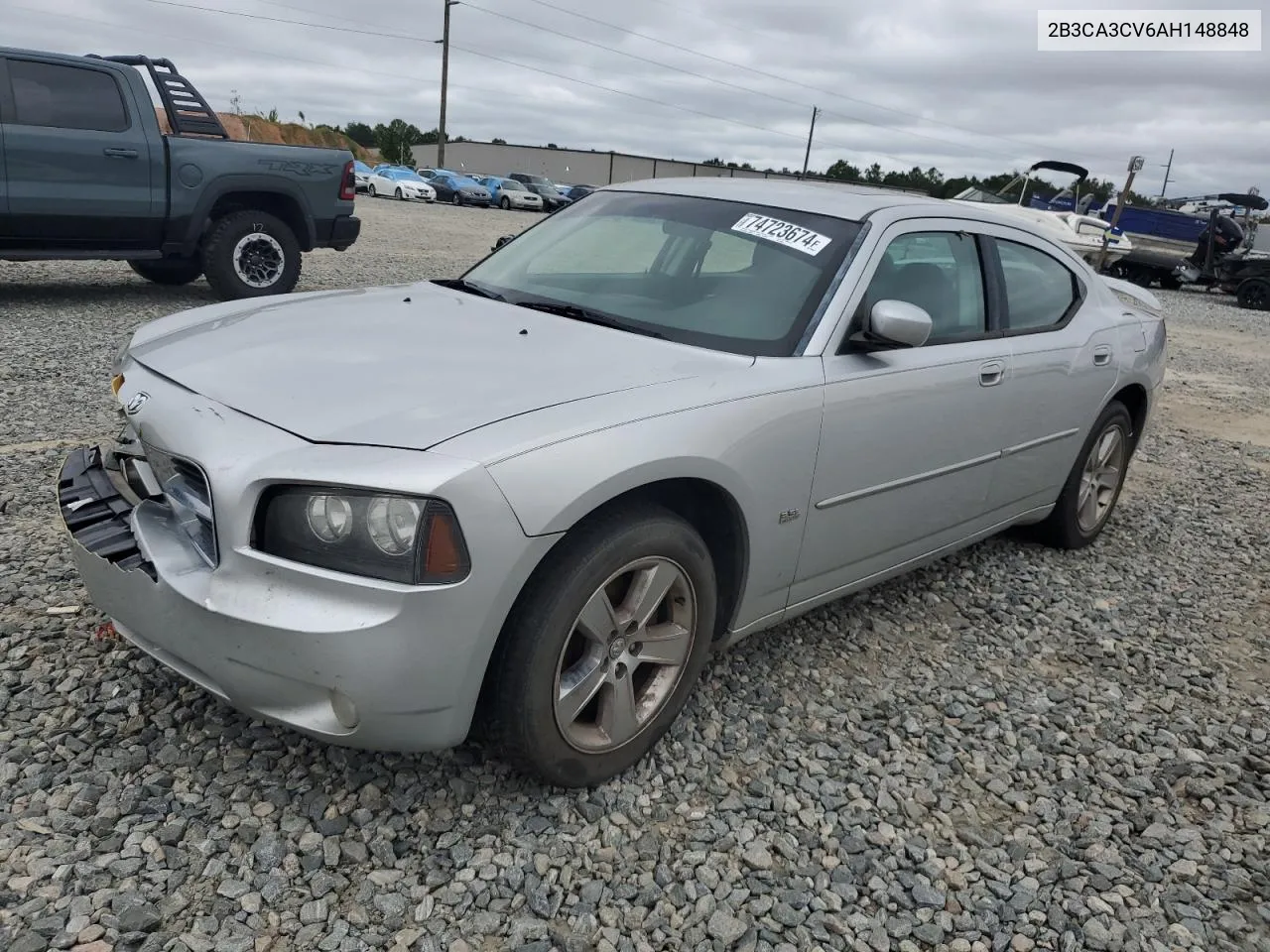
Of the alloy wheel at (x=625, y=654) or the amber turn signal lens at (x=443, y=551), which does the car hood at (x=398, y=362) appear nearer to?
the amber turn signal lens at (x=443, y=551)

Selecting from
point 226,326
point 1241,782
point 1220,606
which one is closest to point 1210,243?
point 1220,606

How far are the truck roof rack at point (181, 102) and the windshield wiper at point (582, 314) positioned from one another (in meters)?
6.42

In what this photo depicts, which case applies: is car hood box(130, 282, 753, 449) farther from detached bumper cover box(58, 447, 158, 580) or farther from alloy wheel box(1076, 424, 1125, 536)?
alloy wheel box(1076, 424, 1125, 536)

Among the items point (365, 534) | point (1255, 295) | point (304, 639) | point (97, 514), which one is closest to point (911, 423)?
point (365, 534)

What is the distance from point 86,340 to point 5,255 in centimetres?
127

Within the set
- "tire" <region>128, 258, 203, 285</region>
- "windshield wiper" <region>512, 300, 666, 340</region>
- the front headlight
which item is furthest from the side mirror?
"tire" <region>128, 258, 203, 285</region>

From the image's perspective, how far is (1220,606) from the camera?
420 cm

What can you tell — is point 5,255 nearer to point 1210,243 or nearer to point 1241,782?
point 1241,782

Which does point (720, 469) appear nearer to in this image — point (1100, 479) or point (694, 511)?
point (694, 511)

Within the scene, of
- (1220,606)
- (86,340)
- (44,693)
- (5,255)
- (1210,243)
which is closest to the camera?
(44,693)

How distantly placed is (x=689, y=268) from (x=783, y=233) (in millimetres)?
327

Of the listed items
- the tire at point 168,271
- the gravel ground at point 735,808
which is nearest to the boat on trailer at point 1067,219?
the tire at point 168,271

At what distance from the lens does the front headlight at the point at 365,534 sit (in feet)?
6.54

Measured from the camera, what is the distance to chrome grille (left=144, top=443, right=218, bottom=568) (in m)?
2.17
